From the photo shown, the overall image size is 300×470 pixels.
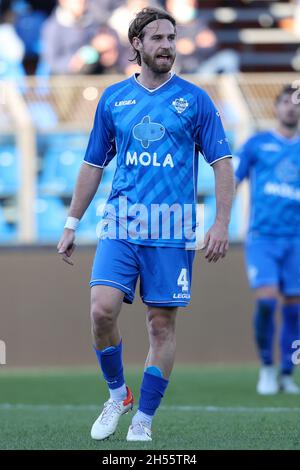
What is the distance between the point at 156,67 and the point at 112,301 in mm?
1223

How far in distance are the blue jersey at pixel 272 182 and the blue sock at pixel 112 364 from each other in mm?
4153

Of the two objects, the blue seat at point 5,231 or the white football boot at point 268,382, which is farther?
the blue seat at point 5,231

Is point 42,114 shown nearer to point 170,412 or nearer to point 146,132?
point 170,412

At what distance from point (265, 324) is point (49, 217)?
3415mm

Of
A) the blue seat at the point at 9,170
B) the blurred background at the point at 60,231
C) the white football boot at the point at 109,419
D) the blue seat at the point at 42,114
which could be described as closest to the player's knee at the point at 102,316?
the white football boot at the point at 109,419

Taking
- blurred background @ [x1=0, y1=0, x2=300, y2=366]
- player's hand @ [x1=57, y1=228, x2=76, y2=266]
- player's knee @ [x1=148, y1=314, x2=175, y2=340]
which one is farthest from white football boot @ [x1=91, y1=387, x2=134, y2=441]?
blurred background @ [x1=0, y1=0, x2=300, y2=366]

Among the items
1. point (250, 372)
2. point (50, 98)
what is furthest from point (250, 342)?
point (50, 98)

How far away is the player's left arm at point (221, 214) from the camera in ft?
19.9

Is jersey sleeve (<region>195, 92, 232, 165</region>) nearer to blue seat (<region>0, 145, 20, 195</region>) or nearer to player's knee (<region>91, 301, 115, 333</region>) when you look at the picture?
player's knee (<region>91, 301, 115, 333</region>)

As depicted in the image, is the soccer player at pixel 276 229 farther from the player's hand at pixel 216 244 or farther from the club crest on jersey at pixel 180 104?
the player's hand at pixel 216 244

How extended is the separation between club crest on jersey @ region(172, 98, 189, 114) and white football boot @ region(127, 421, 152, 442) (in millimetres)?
1610

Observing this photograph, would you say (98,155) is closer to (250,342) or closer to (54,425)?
(54,425)

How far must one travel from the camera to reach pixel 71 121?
512 inches

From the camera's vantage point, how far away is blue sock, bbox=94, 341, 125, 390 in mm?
6219
